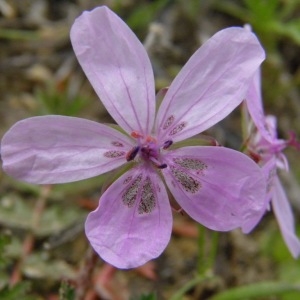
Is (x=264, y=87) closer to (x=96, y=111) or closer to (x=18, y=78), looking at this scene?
(x=96, y=111)

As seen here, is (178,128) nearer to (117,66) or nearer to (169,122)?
(169,122)

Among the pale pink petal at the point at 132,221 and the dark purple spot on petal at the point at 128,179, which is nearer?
the pale pink petal at the point at 132,221

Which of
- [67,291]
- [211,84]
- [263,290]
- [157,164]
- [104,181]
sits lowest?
[104,181]

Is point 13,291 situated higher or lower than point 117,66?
lower

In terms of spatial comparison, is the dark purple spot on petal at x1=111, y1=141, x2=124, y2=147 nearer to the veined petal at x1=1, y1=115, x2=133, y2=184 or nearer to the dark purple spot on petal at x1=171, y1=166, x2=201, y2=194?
the veined petal at x1=1, y1=115, x2=133, y2=184

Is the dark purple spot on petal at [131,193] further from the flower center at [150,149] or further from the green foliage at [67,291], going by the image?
the green foliage at [67,291]

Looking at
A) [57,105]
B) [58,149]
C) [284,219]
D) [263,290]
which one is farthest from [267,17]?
[58,149]

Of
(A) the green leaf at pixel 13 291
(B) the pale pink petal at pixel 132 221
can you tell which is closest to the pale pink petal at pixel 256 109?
(B) the pale pink petal at pixel 132 221

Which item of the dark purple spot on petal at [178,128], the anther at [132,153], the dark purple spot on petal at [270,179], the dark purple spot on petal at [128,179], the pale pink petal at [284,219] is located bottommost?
the pale pink petal at [284,219]
